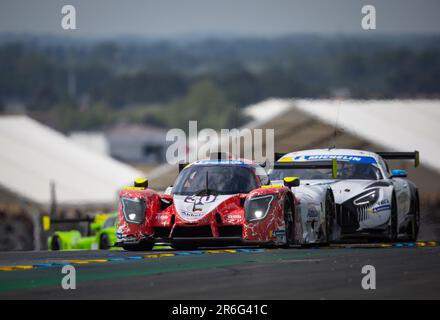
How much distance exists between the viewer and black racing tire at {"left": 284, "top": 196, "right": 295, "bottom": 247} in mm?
16406

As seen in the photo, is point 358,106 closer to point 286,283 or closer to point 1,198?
point 1,198

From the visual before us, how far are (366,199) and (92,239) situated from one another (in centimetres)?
779

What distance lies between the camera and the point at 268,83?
194 meters

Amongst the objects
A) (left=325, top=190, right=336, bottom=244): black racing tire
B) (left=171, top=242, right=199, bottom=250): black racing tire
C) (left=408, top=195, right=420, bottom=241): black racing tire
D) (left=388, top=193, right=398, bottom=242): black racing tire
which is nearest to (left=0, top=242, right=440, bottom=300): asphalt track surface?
(left=171, top=242, right=199, bottom=250): black racing tire

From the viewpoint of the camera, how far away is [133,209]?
54.0ft

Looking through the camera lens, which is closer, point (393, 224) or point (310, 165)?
point (310, 165)

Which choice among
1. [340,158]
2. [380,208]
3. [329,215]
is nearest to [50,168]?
[340,158]

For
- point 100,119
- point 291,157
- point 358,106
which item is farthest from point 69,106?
point 291,157

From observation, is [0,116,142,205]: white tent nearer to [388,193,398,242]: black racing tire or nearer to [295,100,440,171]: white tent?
[295,100,440,171]: white tent

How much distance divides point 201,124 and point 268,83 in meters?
51.8

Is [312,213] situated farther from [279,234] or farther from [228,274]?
[228,274]

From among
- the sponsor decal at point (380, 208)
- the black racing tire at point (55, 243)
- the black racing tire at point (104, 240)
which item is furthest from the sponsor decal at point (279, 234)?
the black racing tire at point (55, 243)

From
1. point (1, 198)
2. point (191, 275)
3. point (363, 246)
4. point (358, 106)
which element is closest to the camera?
point (191, 275)

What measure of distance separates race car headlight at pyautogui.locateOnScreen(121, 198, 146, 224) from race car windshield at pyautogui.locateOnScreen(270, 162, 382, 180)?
10.1ft
